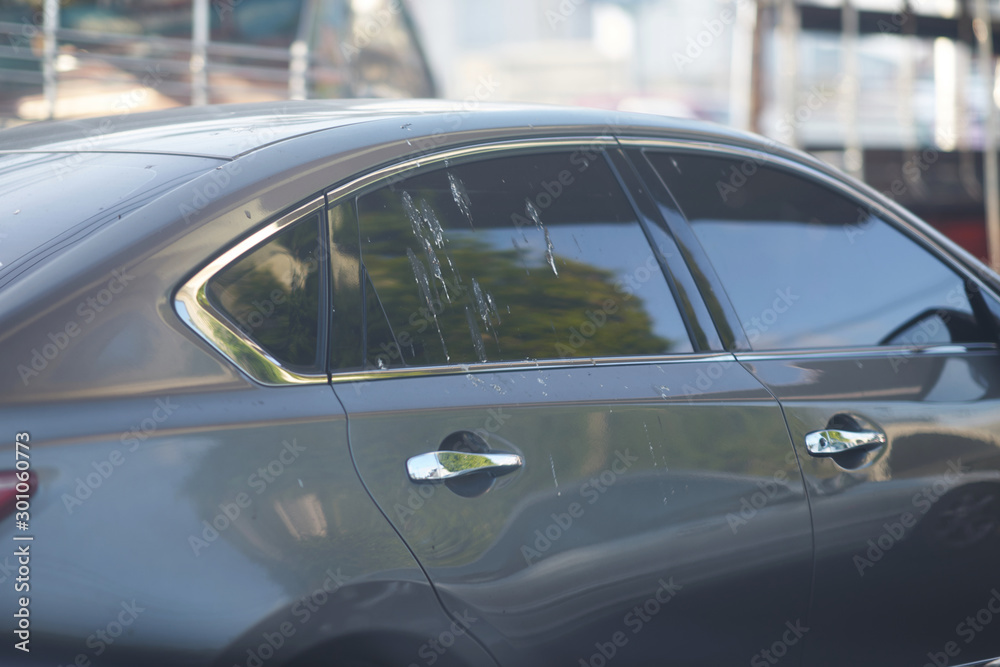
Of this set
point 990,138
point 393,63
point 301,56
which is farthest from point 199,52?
point 990,138

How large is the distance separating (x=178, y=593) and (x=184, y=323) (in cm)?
39

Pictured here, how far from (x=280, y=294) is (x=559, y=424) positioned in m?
0.54

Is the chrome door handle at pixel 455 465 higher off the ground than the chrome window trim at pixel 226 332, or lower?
lower

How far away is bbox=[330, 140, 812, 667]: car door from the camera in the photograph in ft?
5.38

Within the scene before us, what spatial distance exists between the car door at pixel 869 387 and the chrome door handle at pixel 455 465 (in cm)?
69

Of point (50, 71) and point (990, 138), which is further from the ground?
point (50, 71)

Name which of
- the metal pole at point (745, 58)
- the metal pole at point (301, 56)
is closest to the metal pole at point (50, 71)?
the metal pole at point (301, 56)

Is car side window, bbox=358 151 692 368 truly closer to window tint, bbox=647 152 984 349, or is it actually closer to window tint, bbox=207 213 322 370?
window tint, bbox=207 213 322 370

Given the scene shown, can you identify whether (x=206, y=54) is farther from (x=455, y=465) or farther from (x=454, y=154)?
(x=455, y=465)

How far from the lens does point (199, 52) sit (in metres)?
9.41

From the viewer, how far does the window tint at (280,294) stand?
5.14ft

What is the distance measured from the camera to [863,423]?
2.16 metres

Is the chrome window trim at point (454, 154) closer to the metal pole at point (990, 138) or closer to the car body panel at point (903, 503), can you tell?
the car body panel at point (903, 503)

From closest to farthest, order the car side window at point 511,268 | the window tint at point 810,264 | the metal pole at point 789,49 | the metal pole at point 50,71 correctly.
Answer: the car side window at point 511,268
the window tint at point 810,264
the metal pole at point 50,71
the metal pole at point 789,49
